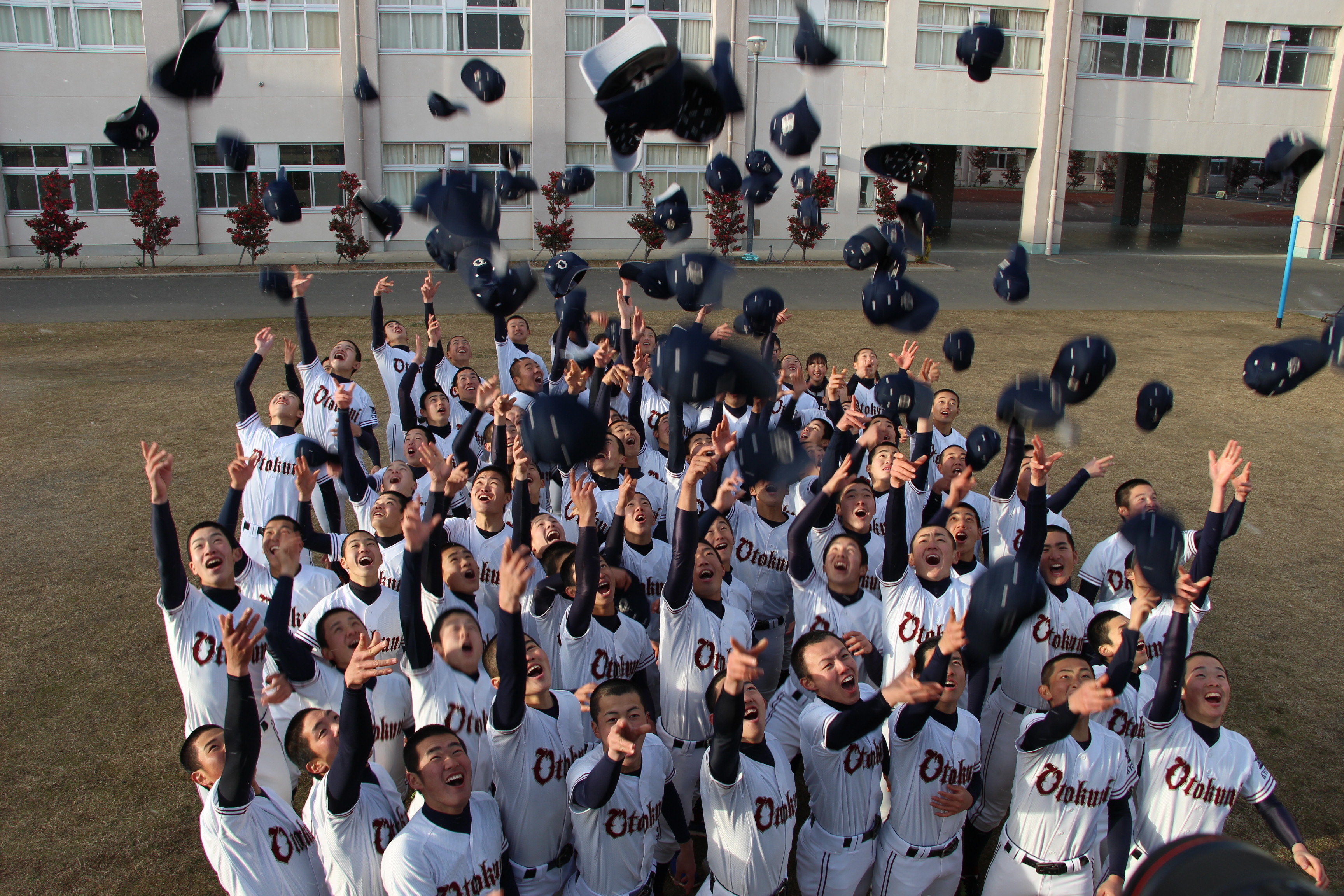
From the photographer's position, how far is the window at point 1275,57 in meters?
26.5

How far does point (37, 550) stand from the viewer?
24.6 feet

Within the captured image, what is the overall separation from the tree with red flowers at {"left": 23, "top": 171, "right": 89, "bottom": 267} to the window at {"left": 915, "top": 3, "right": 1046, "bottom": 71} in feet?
70.4

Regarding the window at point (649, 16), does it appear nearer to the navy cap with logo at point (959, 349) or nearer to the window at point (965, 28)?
the window at point (965, 28)

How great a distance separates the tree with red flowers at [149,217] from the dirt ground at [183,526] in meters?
6.77

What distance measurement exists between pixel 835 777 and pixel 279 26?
80.6 ft

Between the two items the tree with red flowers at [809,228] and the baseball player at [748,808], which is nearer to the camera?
the baseball player at [748,808]

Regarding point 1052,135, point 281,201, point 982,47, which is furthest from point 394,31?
point 982,47

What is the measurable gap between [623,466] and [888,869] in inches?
121

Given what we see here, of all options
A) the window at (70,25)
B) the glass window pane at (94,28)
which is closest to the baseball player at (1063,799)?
the window at (70,25)

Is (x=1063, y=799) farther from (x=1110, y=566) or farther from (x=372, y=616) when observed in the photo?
(x=372, y=616)

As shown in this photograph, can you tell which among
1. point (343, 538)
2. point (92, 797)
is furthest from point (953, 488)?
point (92, 797)

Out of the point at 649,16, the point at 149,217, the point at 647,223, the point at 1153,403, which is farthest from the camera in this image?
the point at 649,16

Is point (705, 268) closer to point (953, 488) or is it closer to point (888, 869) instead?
point (953, 488)

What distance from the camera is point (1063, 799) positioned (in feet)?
11.4
